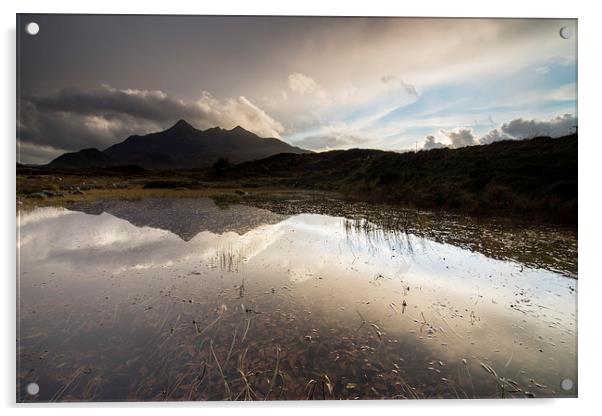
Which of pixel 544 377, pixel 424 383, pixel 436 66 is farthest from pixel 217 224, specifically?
pixel 544 377

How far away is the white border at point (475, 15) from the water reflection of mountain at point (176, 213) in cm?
106

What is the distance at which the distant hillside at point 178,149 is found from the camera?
384cm

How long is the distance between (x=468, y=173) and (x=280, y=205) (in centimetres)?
300

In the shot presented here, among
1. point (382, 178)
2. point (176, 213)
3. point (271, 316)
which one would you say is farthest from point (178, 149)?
point (382, 178)

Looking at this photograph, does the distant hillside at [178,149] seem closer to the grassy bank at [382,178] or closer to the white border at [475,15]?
the grassy bank at [382,178]

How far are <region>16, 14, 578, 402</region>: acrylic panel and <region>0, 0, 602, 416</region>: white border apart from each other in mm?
117

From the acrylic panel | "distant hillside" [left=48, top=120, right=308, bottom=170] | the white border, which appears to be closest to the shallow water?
the acrylic panel

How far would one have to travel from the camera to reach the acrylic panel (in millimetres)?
2600

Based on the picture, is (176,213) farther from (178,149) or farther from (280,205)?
(280,205)

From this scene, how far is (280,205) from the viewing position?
190 inches

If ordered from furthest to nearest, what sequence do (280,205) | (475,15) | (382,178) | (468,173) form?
(382,178)
(280,205)
(468,173)
(475,15)

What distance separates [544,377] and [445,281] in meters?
1.22

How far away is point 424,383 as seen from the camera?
8.07ft

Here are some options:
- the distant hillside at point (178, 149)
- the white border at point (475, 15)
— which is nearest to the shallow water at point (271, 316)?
the white border at point (475, 15)
